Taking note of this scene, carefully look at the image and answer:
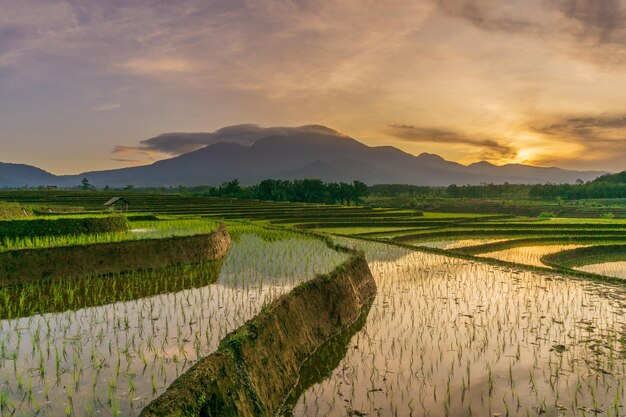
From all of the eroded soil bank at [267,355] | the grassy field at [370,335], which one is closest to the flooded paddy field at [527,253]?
the grassy field at [370,335]

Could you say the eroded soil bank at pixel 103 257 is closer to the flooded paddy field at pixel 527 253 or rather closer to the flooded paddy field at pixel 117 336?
the flooded paddy field at pixel 117 336

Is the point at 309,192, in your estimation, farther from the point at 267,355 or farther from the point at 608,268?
the point at 267,355

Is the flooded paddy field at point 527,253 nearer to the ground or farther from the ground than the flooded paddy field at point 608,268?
farther from the ground

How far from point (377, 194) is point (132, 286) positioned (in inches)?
3852

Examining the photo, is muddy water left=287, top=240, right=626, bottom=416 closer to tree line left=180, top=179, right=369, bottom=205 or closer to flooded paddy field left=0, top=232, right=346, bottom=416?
flooded paddy field left=0, top=232, right=346, bottom=416

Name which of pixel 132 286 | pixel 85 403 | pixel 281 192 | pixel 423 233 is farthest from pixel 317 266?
pixel 281 192

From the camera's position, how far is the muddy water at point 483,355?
595 centimetres

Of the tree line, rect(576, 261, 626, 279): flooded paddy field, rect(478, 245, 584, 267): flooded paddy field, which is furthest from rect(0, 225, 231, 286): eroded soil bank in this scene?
the tree line

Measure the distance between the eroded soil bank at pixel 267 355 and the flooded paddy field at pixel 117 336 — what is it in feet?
3.65

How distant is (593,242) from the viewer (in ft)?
71.0

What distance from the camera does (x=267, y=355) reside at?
6305 millimetres

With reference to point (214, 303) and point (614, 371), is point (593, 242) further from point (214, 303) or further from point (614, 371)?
Result: point (214, 303)

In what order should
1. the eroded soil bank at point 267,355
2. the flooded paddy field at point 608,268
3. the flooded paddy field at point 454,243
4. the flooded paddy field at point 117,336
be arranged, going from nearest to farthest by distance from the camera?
the eroded soil bank at point 267,355 → the flooded paddy field at point 117,336 → the flooded paddy field at point 608,268 → the flooded paddy field at point 454,243

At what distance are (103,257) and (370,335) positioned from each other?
9.07 m
